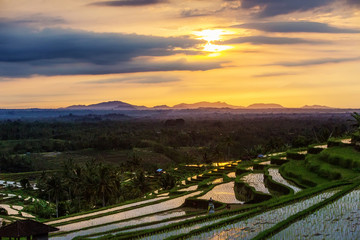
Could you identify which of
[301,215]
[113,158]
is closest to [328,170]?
[301,215]

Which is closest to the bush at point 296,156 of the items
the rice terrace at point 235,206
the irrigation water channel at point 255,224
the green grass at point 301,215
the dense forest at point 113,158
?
the rice terrace at point 235,206

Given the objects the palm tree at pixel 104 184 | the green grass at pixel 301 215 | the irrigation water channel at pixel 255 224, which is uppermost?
the green grass at pixel 301 215

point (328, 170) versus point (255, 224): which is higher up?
point (328, 170)

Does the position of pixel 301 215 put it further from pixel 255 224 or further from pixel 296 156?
pixel 296 156

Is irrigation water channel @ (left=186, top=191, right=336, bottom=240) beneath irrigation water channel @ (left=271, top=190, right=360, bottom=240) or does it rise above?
beneath

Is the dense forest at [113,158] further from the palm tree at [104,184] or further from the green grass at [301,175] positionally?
the green grass at [301,175]

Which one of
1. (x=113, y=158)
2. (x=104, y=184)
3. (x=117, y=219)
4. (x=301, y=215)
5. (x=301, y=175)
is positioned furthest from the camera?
(x=113, y=158)

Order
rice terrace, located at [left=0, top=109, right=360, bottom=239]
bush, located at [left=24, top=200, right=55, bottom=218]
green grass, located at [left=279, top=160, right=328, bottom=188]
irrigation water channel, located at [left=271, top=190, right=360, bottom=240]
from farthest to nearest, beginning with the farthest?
bush, located at [left=24, top=200, right=55, bottom=218] → green grass, located at [left=279, top=160, right=328, bottom=188] → rice terrace, located at [left=0, top=109, right=360, bottom=239] → irrigation water channel, located at [left=271, top=190, right=360, bottom=240]

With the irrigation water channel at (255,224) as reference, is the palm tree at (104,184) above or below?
below

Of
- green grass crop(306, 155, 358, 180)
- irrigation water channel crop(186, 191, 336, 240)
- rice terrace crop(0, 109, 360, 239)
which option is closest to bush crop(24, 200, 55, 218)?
rice terrace crop(0, 109, 360, 239)

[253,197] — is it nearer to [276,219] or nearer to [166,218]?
[166,218]

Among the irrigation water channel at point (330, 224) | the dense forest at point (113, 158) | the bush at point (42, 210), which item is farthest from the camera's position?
the dense forest at point (113, 158)

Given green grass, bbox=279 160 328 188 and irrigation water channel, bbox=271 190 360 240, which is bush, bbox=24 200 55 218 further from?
irrigation water channel, bbox=271 190 360 240

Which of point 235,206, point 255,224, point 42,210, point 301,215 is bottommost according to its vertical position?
point 42,210
